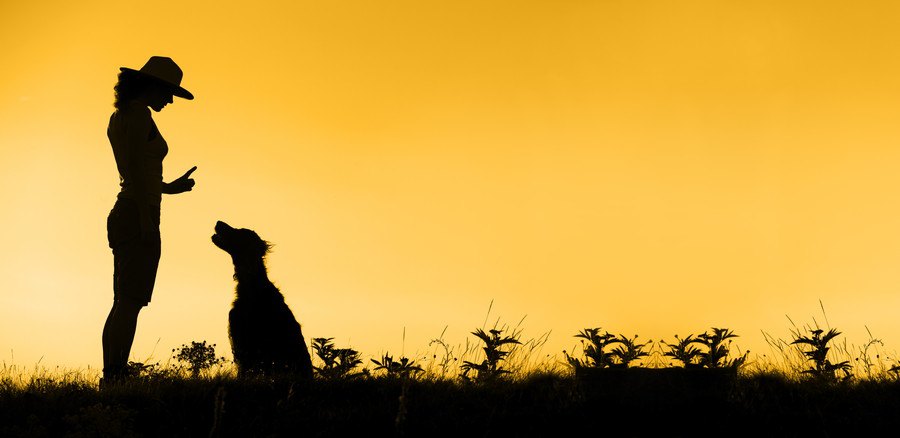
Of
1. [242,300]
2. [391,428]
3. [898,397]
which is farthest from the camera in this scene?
[242,300]

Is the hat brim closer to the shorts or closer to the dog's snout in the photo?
the shorts

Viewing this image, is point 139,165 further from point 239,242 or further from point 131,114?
point 239,242

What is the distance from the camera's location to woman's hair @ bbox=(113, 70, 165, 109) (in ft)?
24.6

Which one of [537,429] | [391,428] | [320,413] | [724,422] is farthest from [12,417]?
[724,422]

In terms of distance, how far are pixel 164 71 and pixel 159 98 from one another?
0.23 metres

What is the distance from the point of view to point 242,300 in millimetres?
8383

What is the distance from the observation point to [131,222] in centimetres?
726

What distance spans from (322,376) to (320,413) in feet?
4.20

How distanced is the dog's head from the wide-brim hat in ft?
4.85

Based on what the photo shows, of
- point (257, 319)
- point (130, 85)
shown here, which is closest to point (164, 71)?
point (130, 85)

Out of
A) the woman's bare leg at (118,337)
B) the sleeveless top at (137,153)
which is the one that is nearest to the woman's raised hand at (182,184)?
the sleeveless top at (137,153)

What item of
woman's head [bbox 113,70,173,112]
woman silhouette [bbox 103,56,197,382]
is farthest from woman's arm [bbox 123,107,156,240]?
woman's head [bbox 113,70,173,112]

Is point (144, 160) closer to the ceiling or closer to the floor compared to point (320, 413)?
closer to the ceiling

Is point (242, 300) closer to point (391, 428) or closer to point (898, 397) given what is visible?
point (391, 428)
